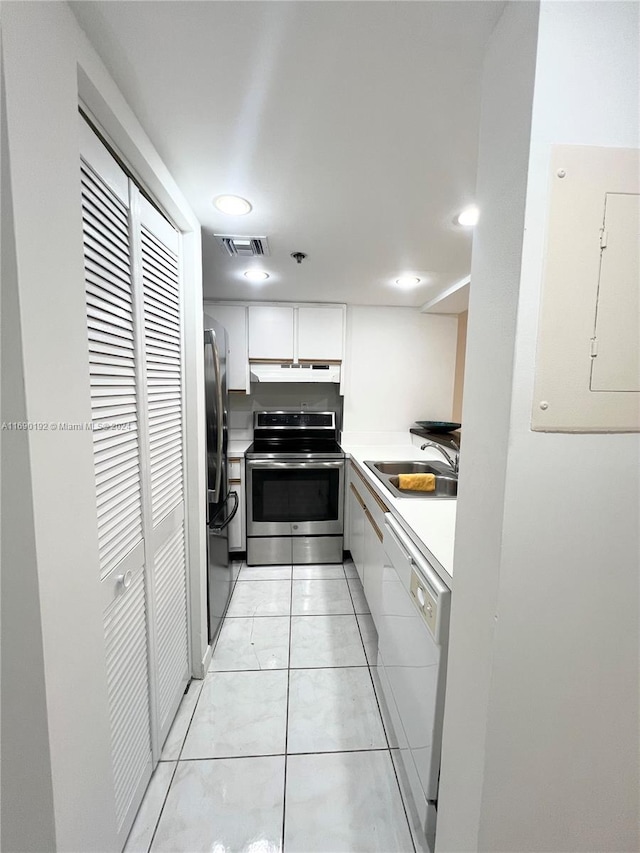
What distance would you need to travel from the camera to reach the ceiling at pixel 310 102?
66 cm

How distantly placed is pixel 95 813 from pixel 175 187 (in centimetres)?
179

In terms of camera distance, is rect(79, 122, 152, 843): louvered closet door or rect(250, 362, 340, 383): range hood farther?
rect(250, 362, 340, 383): range hood

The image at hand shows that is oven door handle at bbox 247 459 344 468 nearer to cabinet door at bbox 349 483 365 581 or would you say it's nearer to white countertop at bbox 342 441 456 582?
cabinet door at bbox 349 483 365 581

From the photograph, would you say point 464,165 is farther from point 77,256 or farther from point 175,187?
point 77,256

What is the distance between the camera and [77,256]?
0.71 m

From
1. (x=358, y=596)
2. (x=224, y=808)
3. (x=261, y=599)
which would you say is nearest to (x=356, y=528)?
(x=358, y=596)

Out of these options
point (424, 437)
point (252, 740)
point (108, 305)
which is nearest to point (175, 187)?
point (108, 305)

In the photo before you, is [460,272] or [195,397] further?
[460,272]

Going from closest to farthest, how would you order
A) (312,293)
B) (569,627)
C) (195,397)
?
(569,627)
(195,397)
(312,293)

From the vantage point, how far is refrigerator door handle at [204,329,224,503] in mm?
1714

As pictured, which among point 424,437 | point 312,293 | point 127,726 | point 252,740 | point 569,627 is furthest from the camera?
point 424,437

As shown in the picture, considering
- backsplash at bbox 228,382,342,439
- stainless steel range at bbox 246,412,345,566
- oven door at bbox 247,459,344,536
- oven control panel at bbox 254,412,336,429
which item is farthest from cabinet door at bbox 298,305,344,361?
oven door at bbox 247,459,344,536

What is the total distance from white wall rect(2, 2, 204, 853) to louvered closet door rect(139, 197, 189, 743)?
431 millimetres

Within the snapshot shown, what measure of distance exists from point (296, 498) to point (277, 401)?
1.02m
